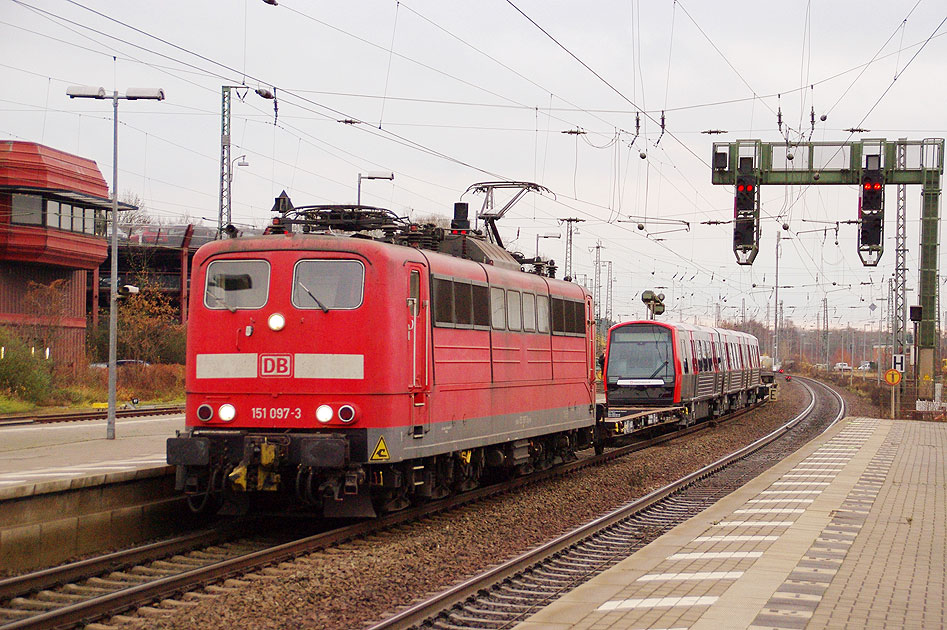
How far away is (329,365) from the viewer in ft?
39.0

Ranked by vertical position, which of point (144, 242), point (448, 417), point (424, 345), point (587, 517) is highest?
point (144, 242)

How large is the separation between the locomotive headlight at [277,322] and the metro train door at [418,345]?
1460 millimetres

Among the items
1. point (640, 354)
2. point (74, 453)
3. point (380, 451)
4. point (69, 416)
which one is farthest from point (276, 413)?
point (640, 354)

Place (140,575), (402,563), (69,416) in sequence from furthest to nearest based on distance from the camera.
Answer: (69,416) < (402,563) < (140,575)

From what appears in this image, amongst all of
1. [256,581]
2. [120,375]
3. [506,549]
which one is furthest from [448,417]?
[120,375]

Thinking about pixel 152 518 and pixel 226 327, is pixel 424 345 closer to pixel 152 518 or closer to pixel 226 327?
pixel 226 327

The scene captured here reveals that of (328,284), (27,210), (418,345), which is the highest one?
(27,210)

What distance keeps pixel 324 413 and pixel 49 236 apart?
38505 mm

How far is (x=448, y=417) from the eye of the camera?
13.5 meters

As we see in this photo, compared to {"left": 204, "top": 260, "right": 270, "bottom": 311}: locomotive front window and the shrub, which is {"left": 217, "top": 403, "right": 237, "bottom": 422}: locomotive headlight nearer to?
{"left": 204, "top": 260, "right": 270, "bottom": 311}: locomotive front window

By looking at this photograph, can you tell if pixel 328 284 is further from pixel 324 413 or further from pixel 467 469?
pixel 467 469

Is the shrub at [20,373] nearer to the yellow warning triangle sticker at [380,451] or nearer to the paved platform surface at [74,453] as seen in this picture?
the paved platform surface at [74,453]

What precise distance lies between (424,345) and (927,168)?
26.1 meters

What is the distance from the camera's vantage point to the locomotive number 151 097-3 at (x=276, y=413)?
1182 cm
